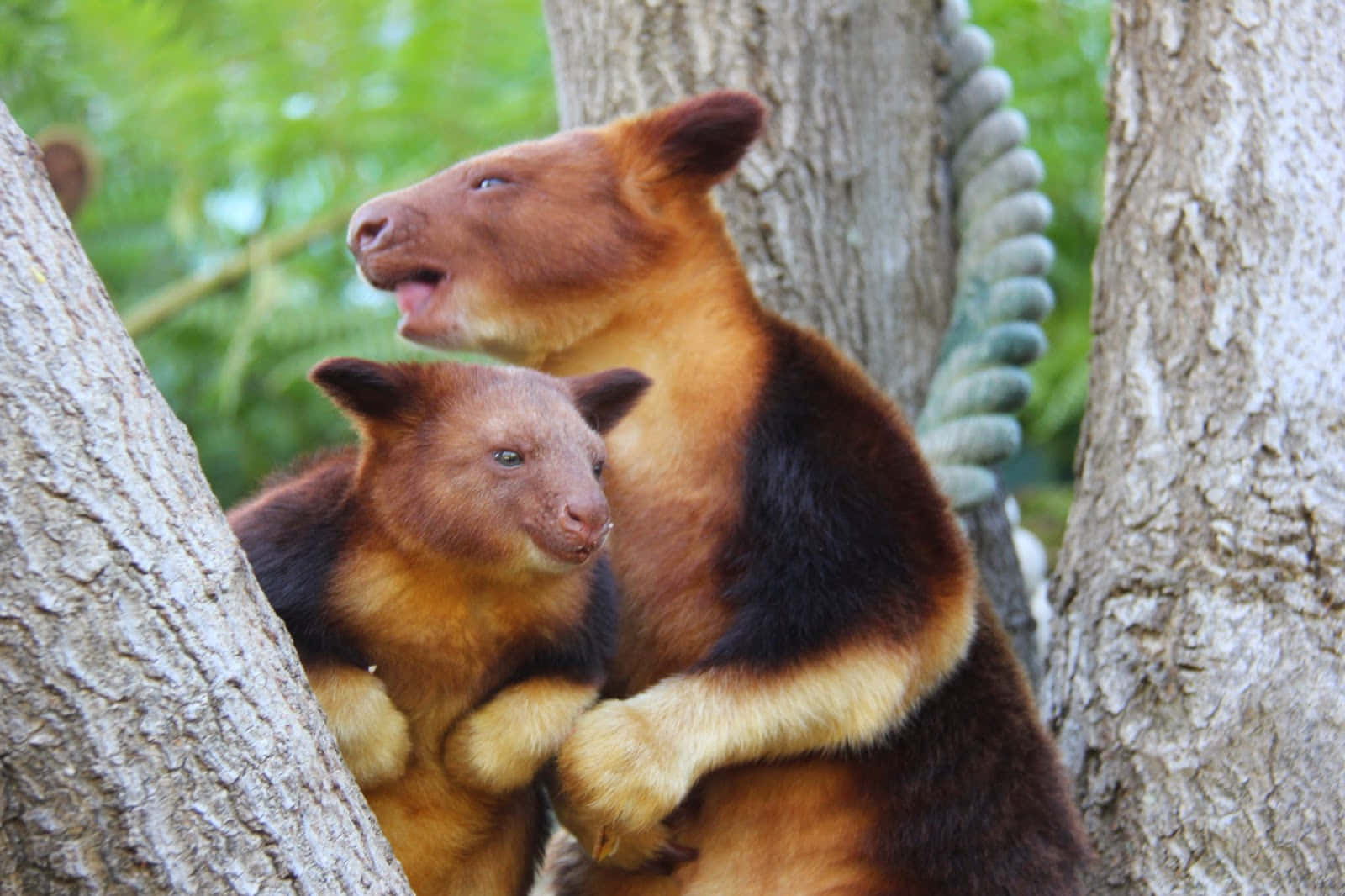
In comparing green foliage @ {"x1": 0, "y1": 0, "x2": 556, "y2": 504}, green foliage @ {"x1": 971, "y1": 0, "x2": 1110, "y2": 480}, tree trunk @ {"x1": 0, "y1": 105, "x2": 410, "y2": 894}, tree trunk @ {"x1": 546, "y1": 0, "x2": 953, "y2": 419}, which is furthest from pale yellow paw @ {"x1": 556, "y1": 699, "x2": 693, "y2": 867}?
green foliage @ {"x1": 971, "y1": 0, "x2": 1110, "y2": 480}

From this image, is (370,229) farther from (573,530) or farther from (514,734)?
(514,734)

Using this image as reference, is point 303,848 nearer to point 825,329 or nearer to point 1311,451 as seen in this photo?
point 1311,451

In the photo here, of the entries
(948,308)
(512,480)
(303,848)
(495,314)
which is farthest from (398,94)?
(303,848)

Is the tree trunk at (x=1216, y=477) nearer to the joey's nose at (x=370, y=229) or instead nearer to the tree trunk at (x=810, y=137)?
the tree trunk at (x=810, y=137)

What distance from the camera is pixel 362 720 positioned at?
2.46 meters

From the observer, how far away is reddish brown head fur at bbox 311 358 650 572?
2541 mm

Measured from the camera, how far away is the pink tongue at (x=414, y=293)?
3230 mm

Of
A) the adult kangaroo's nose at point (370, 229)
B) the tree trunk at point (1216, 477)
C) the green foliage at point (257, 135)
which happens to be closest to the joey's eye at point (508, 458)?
the adult kangaroo's nose at point (370, 229)

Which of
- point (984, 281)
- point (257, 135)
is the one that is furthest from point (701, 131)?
point (257, 135)

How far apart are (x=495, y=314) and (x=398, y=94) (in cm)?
455

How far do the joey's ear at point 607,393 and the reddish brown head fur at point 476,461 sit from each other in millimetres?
40

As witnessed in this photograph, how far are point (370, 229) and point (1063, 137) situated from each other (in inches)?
200

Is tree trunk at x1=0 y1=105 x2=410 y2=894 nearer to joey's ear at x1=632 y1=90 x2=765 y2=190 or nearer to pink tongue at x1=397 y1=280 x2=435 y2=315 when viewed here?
pink tongue at x1=397 y1=280 x2=435 y2=315

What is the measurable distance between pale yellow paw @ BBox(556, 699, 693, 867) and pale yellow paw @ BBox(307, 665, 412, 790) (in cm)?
32
